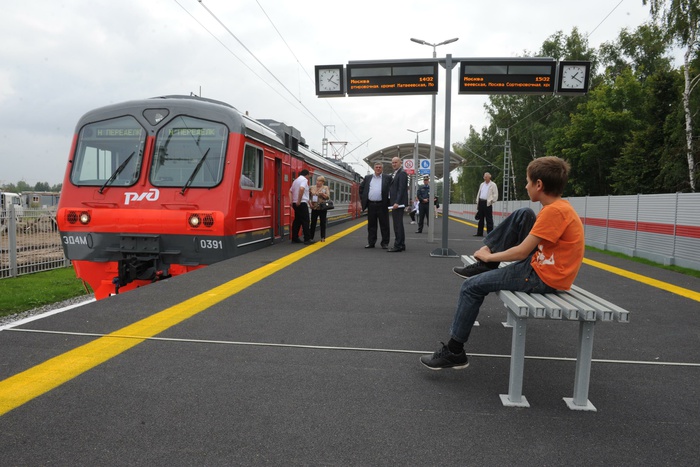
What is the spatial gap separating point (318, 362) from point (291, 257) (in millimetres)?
5188

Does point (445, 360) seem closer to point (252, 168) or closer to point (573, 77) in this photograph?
point (252, 168)

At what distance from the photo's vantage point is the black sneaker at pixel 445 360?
3.21 m

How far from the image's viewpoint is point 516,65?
948 centimetres

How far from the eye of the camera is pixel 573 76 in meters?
10.1

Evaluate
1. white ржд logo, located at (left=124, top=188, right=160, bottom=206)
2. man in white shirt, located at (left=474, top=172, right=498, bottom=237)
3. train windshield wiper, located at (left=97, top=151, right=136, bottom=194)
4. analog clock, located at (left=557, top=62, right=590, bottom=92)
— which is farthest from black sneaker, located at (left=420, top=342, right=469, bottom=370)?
man in white shirt, located at (left=474, top=172, right=498, bottom=237)

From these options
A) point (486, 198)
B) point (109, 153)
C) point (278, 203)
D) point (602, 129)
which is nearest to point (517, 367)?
point (109, 153)

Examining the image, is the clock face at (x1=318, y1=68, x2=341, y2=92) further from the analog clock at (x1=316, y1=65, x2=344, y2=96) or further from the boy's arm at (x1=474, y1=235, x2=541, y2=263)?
the boy's arm at (x1=474, y1=235, x2=541, y2=263)

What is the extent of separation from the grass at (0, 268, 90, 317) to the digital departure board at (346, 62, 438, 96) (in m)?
7.00

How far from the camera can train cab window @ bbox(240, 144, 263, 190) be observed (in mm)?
7801

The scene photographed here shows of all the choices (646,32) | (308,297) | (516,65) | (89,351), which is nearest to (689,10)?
(646,32)

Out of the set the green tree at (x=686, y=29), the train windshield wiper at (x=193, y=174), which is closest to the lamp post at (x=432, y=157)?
the train windshield wiper at (x=193, y=174)

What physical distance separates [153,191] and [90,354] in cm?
424

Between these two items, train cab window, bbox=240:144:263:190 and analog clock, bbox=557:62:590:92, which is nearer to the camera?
train cab window, bbox=240:144:263:190

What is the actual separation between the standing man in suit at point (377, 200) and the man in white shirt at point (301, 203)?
4.03ft
